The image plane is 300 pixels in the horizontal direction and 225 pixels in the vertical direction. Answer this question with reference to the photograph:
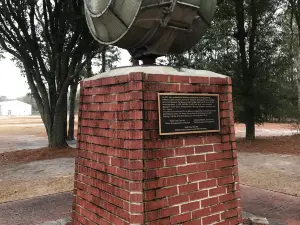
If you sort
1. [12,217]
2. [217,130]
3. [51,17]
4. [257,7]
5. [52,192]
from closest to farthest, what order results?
1. [217,130]
2. [12,217]
3. [52,192]
4. [51,17]
5. [257,7]

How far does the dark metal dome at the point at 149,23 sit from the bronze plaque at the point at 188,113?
0.59 m

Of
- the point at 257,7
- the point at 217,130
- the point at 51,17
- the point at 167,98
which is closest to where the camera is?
the point at 167,98

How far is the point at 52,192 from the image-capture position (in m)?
7.23

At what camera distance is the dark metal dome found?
3051 mm

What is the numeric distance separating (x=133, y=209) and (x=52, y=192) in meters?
4.92

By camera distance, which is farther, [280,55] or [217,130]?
[280,55]

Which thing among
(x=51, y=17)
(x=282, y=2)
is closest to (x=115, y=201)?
(x=51, y=17)

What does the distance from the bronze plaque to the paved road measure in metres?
2.16

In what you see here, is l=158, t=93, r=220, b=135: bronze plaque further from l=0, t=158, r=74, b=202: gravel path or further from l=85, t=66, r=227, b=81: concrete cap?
l=0, t=158, r=74, b=202: gravel path

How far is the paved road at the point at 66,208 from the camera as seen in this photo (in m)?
5.20

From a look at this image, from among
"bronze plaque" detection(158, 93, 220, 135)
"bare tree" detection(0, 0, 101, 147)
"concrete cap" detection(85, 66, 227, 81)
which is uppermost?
"bare tree" detection(0, 0, 101, 147)

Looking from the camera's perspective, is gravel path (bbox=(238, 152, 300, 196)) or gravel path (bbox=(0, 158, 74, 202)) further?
gravel path (bbox=(238, 152, 300, 196))

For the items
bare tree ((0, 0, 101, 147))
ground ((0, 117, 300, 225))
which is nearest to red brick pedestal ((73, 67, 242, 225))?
ground ((0, 117, 300, 225))

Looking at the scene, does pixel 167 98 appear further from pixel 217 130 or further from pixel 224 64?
pixel 224 64
